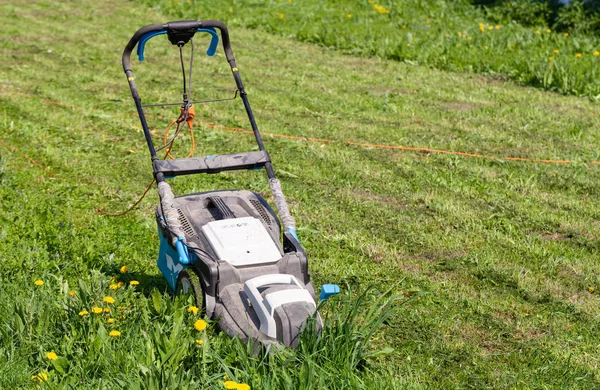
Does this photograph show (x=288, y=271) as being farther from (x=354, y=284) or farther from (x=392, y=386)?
(x=354, y=284)

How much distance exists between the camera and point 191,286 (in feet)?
13.9

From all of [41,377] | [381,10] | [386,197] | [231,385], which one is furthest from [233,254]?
[381,10]

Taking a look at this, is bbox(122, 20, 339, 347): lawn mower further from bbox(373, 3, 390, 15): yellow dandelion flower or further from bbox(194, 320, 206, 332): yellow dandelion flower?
bbox(373, 3, 390, 15): yellow dandelion flower

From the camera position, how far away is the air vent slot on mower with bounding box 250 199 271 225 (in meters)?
4.71

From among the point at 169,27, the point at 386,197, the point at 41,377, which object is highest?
the point at 169,27

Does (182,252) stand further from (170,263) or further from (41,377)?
(41,377)

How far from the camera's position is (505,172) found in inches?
295

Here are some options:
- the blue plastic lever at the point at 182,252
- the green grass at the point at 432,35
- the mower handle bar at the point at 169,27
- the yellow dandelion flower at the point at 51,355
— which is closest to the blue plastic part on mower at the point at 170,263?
the blue plastic lever at the point at 182,252

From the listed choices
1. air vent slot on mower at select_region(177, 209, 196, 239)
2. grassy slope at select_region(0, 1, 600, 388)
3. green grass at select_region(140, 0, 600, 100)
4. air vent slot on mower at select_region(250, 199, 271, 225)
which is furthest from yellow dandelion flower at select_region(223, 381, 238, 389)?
green grass at select_region(140, 0, 600, 100)

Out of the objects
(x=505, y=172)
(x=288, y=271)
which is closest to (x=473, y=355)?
(x=288, y=271)

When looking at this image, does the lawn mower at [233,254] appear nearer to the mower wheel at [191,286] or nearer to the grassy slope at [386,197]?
the mower wheel at [191,286]

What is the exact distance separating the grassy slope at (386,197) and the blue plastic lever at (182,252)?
1.34 ft

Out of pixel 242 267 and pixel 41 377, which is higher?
pixel 242 267

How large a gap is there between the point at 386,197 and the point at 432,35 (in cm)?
621
